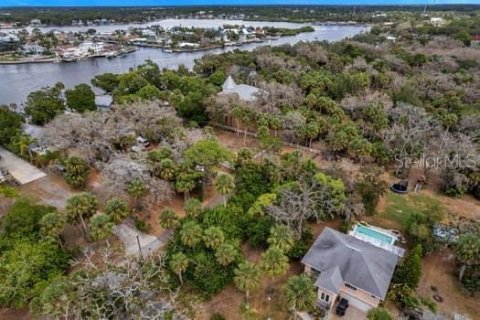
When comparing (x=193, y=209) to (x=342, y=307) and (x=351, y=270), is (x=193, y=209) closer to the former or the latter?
(x=351, y=270)

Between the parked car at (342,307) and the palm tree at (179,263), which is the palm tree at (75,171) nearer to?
the palm tree at (179,263)

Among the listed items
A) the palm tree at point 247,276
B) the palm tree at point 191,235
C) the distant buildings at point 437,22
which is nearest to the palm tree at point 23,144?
the palm tree at point 191,235

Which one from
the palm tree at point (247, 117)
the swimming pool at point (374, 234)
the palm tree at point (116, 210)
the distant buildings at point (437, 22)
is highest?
the distant buildings at point (437, 22)

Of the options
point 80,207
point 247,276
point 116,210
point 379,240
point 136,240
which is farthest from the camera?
point 136,240

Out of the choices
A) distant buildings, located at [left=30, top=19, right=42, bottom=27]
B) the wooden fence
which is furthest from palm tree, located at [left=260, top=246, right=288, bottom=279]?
distant buildings, located at [left=30, top=19, right=42, bottom=27]

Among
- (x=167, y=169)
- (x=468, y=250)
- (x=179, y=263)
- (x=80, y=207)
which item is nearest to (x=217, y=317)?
(x=179, y=263)

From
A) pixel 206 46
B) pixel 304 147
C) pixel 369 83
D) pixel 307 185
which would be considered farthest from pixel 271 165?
pixel 206 46
